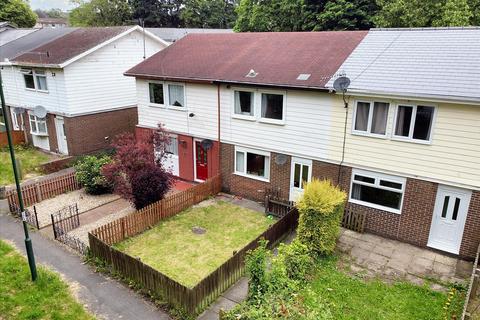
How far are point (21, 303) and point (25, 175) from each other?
12.4m

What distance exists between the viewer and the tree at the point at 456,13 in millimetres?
24172

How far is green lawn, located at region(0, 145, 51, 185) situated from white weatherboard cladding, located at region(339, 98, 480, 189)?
60.5 ft

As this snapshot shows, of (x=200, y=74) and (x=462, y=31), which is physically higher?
(x=462, y=31)

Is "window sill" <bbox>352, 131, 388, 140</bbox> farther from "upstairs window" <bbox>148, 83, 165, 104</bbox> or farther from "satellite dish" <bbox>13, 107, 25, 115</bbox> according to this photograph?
"satellite dish" <bbox>13, 107, 25, 115</bbox>

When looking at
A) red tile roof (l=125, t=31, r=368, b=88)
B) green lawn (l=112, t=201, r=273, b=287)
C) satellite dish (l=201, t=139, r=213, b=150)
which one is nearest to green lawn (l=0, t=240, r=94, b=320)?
green lawn (l=112, t=201, r=273, b=287)

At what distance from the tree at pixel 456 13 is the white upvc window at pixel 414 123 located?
54.7 ft

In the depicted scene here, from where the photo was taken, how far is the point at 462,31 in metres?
13.4

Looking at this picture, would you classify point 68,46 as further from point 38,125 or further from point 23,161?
point 23,161

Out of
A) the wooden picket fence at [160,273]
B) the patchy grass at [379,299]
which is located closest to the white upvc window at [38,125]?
the wooden picket fence at [160,273]

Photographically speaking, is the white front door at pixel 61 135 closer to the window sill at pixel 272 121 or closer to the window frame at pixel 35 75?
the window frame at pixel 35 75

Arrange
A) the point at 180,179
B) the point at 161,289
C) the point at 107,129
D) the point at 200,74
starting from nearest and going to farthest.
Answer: the point at 161,289 → the point at 200,74 → the point at 180,179 → the point at 107,129

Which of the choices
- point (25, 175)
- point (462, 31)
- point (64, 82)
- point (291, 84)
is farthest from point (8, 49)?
point (462, 31)

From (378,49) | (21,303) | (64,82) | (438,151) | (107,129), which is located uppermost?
(378,49)

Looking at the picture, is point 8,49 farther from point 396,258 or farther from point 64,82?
point 396,258
